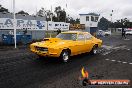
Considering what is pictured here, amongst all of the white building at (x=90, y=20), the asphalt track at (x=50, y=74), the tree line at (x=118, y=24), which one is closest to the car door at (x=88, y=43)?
the asphalt track at (x=50, y=74)

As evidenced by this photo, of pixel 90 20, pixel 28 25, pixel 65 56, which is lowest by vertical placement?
pixel 65 56

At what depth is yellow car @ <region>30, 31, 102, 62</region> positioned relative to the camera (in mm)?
10680

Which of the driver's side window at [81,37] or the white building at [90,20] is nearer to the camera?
the driver's side window at [81,37]

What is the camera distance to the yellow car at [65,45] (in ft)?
35.0

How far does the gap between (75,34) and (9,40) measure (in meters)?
10.1

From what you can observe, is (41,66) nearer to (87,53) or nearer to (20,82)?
(20,82)

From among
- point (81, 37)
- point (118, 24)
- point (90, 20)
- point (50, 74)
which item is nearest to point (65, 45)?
point (81, 37)

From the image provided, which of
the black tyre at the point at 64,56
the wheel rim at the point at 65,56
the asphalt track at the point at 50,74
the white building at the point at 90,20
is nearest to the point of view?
the asphalt track at the point at 50,74

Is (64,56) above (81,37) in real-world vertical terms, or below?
below

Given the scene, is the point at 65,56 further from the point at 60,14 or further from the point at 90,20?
the point at 60,14

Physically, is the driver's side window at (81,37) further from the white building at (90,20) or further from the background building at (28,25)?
the white building at (90,20)

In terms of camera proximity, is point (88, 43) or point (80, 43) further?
point (88, 43)

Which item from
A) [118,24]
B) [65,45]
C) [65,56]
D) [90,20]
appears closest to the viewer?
[65,45]

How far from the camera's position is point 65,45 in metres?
11.2
